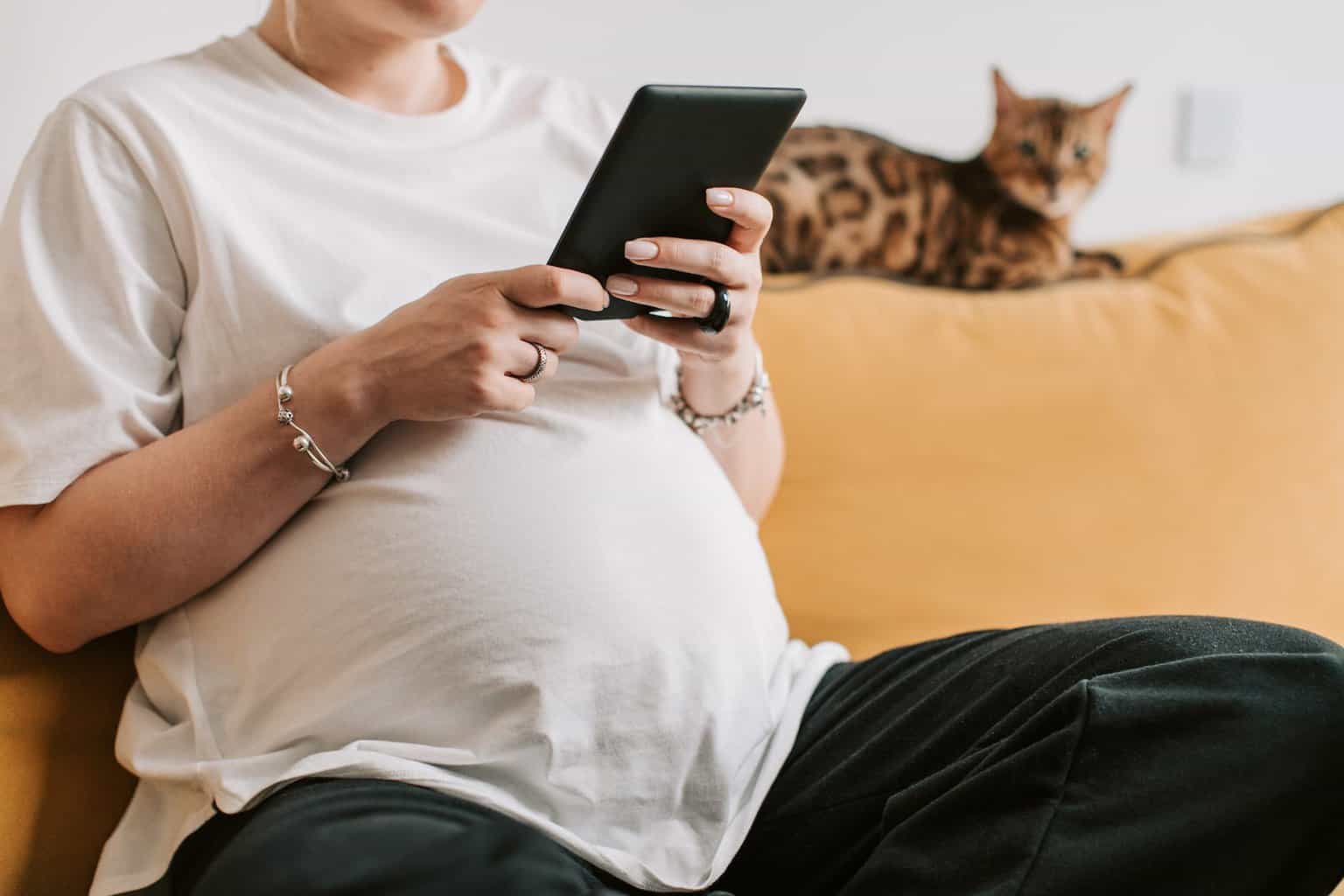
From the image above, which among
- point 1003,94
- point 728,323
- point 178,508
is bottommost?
point 178,508

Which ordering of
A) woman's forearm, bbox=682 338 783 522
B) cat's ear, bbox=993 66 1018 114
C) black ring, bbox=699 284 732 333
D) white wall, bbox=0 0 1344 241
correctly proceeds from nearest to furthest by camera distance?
black ring, bbox=699 284 732 333
woman's forearm, bbox=682 338 783 522
cat's ear, bbox=993 66 1018 114
white wall, bbox=0 0 1344 241

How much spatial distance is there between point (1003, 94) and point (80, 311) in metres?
1.10

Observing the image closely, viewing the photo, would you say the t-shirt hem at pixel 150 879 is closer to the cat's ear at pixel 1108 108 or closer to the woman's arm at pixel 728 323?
the woman's arm at pixel 728 323

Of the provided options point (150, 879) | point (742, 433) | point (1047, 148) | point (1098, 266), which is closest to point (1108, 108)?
point (1047, 148)

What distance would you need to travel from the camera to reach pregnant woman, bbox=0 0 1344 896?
0.68 m

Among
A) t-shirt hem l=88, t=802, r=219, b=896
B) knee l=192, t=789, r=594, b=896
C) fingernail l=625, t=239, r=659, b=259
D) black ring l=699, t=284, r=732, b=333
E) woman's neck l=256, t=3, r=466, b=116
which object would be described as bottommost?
t-shirt hem l=88, t=802, r=219, b=896

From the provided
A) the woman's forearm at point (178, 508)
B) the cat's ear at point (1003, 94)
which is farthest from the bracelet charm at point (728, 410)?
the cat's ear at point (1003, 94)

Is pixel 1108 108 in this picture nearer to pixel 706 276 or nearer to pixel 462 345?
pixel 706 276

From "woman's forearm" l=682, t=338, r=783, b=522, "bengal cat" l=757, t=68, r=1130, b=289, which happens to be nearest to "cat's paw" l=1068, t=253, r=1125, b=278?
"bengal cat" l=757, t=68, r=1130, b=289

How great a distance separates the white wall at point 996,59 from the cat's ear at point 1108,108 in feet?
0.47

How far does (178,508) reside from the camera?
2.66 feet

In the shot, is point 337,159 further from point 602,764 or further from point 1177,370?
point 1177,370

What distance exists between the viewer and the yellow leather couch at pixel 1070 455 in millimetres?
1178

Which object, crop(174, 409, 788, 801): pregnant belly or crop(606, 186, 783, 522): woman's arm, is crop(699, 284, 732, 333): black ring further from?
crop(174, 409, 788, 801): pregnant belly
